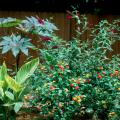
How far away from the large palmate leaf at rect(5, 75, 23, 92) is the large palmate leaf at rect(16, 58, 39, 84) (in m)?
0.24

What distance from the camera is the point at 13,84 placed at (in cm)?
627

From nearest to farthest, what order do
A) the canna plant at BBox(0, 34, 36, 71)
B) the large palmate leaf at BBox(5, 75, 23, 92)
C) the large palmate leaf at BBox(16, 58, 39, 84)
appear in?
the large palmate leaf at BBox(5, 75, 23, 92) → the large palmate leaf at BBox(16, 58, 39, 84) → the canna plant at BBox(0, 34, 36, 71)

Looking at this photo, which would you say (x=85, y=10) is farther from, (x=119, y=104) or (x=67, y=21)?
(x=119, y=104)

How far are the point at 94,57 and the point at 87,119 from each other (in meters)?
0.89

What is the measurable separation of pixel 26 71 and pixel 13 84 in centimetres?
44

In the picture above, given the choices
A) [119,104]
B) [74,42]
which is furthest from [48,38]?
[119,104]

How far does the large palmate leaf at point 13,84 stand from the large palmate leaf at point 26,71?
0.78 ft

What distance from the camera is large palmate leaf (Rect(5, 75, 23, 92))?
245 inches

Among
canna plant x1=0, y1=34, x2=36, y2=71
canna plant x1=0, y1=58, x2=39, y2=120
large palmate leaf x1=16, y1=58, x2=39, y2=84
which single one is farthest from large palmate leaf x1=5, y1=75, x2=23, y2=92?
canna plant x1=0, y1=34, x2=36, y2=71

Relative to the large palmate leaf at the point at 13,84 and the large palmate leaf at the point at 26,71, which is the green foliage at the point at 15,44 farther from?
the large palmate leaf at the point at 13,84

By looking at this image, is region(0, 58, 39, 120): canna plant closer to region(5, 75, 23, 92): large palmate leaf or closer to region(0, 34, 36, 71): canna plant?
region(5, 75, 23, 92): large palmate leaf

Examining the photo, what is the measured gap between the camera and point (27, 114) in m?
7.02

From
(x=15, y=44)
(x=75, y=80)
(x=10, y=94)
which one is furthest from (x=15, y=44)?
(x=75, y=80)

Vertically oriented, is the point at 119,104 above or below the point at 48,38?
below
